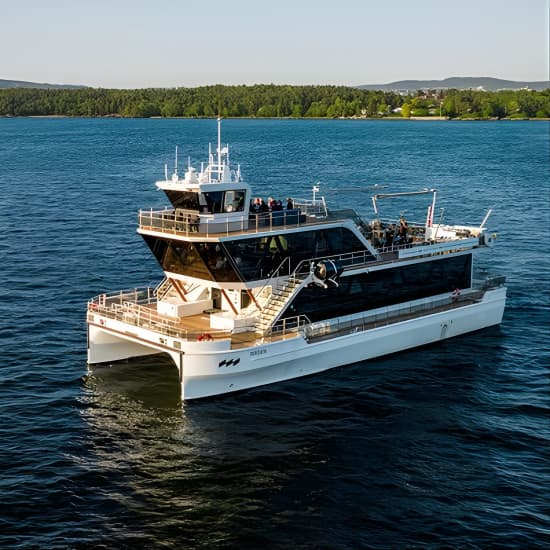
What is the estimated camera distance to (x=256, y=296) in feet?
111

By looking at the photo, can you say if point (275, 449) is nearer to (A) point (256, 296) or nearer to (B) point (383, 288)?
(A) point (256, 296)

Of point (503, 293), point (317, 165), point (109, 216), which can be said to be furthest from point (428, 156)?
point (503, 293)

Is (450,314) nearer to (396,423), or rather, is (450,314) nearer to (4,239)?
(396,423)

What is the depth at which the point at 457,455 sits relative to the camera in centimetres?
2683

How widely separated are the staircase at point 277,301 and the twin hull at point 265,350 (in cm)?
132

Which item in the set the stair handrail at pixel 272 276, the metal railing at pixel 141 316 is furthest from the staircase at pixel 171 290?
the stair handrail at pixel 272 276

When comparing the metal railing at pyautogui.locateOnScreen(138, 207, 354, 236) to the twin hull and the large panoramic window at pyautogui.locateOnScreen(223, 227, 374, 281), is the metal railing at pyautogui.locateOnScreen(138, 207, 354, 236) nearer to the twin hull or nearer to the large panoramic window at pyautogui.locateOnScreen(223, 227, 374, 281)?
the large panoramic window at pyautogui.locateOnScreen(223, 227, 374, 281)

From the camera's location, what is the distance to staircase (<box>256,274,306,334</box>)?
→ 32.5 metres

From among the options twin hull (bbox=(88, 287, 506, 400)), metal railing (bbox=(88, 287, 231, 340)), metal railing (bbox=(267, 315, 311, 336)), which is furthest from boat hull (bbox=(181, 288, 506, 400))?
metal railing (bbox=(88, 287, 231, 340))

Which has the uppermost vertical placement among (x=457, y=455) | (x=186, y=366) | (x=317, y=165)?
(x=317, y=165)

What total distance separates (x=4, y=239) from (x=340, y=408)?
36939 millimetres

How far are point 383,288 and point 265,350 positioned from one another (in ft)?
25.8

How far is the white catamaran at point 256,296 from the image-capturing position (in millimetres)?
30969

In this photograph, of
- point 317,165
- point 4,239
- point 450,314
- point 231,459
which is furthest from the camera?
point 317,165
